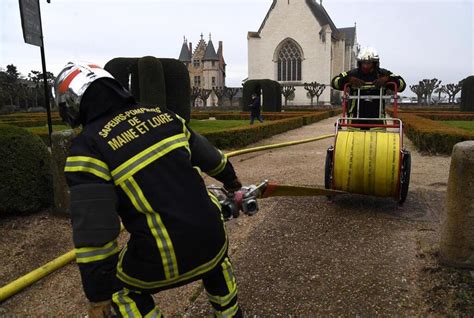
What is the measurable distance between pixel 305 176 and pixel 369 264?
394 cm

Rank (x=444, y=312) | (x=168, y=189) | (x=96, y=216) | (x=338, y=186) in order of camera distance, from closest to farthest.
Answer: (x=96, y=216) < (x=168, y=189) < (x=444, y=312) < (x=338, y=186)

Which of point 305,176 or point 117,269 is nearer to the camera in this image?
point 117,269

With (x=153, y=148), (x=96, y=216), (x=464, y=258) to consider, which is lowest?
(x=464, y=258)

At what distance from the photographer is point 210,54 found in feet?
245

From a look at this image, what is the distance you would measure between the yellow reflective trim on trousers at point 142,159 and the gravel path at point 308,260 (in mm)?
1694

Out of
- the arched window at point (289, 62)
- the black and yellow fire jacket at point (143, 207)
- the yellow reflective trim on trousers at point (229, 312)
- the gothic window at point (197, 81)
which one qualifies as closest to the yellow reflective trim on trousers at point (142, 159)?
the black and yellow fire jacket at point (143, 207)

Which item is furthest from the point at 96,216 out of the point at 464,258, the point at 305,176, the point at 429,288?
the point at 305,176

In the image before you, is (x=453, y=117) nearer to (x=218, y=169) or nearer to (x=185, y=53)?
(x=218, y=169)

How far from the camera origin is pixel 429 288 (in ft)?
10.4

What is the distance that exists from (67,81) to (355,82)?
4.65m

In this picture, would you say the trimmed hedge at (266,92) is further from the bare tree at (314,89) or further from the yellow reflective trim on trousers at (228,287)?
the yellow reflective trim on trousers at (228,287)

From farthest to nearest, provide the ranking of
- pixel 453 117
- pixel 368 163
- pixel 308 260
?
pixel 453 117
pixel 368 163
pixel 308 260

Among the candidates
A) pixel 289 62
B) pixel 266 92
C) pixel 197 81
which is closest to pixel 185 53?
pixel 197 81

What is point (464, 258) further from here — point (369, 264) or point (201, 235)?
point (201, 235)
